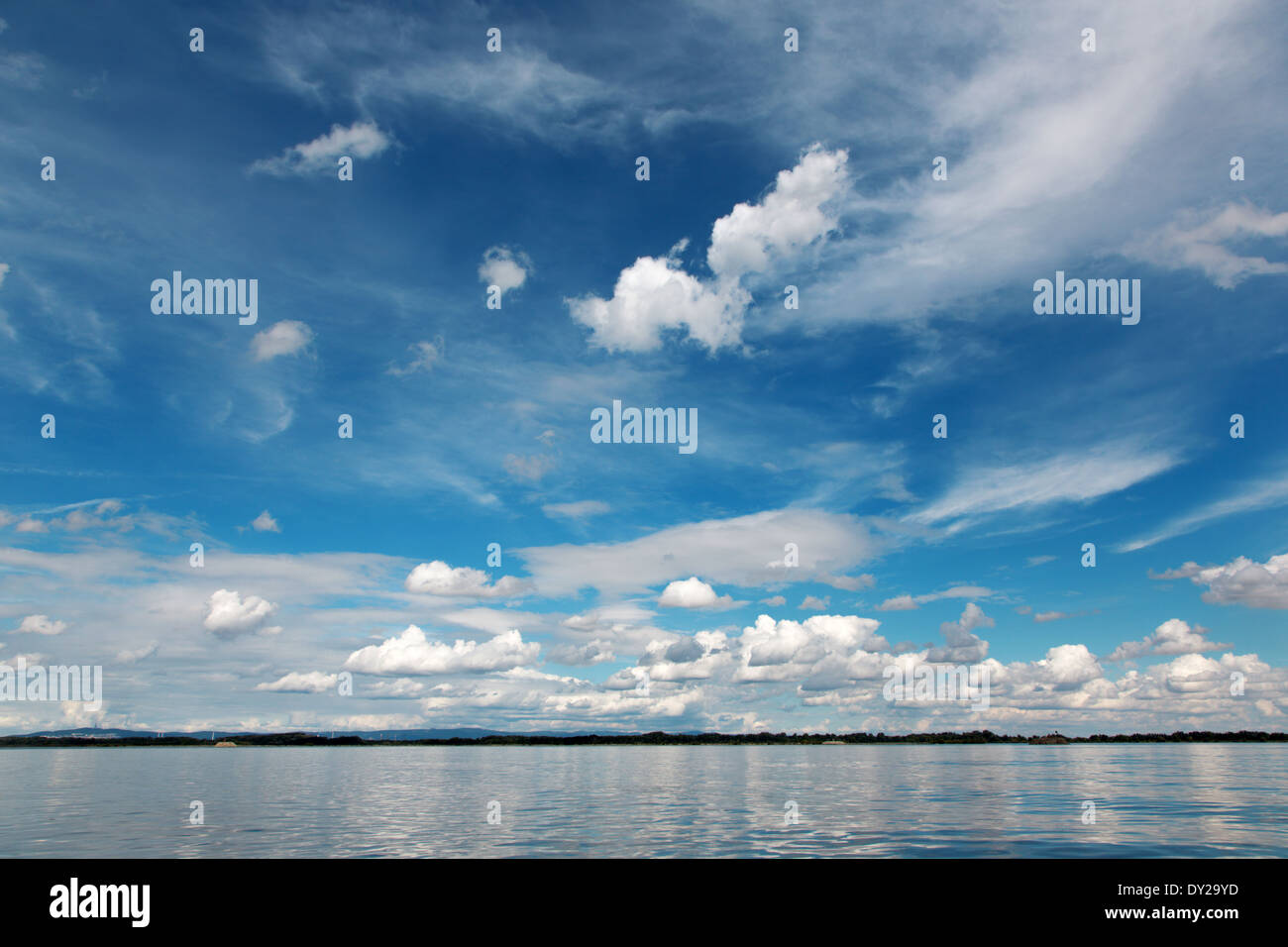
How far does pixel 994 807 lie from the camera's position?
6550 cm

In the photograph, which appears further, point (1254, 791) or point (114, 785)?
point (114, 785)

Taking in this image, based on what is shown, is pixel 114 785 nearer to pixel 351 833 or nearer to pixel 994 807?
pixel 351 833
